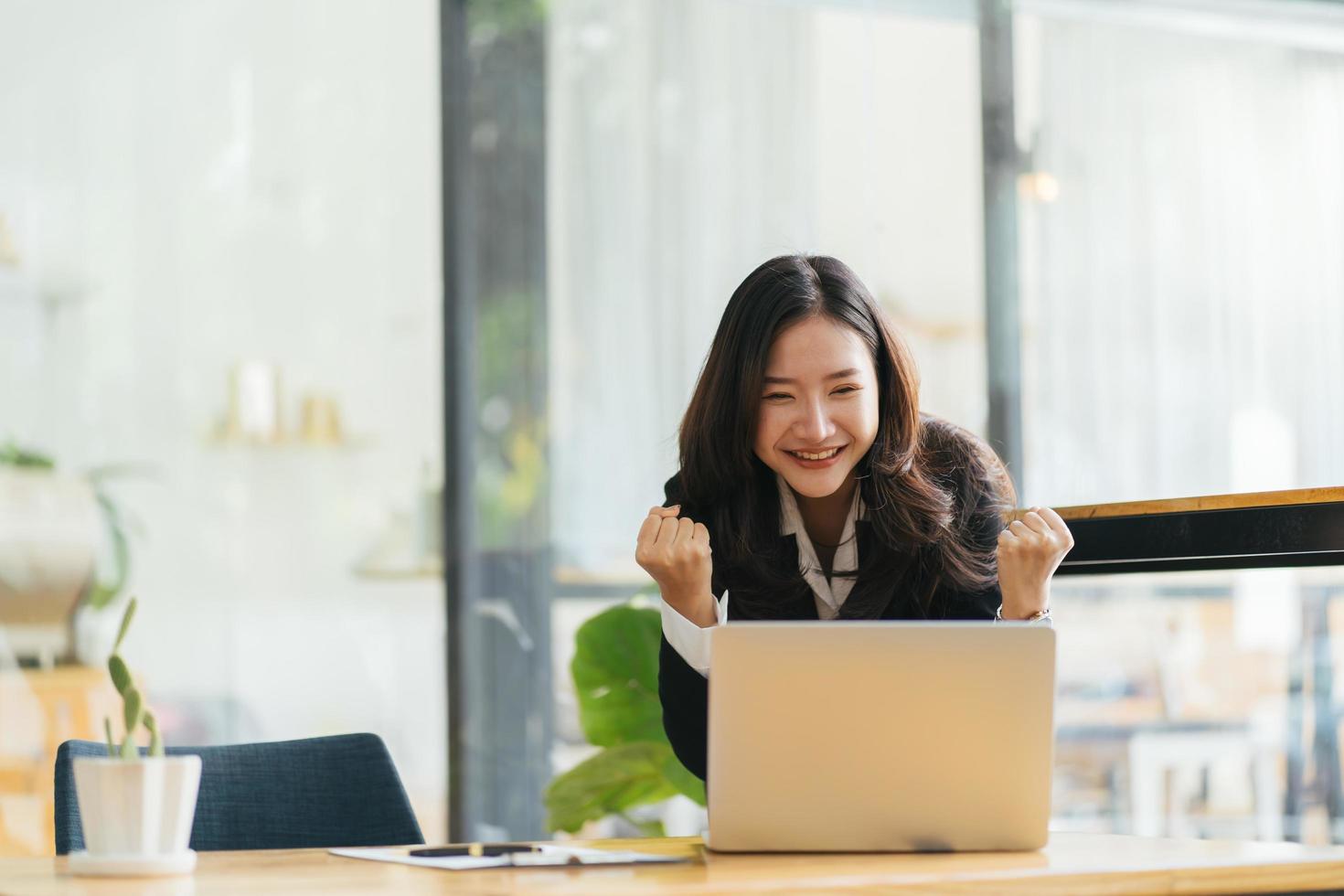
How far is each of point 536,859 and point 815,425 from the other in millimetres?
752

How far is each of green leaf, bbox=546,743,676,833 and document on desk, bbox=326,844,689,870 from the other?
5.01 ft

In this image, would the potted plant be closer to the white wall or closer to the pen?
the pen

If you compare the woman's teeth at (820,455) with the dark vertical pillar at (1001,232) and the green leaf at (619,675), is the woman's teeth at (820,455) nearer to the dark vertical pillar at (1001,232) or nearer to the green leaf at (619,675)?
the green leaf at (619,675)

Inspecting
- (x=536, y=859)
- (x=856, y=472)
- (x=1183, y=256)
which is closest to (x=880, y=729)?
(x=536, y=859)

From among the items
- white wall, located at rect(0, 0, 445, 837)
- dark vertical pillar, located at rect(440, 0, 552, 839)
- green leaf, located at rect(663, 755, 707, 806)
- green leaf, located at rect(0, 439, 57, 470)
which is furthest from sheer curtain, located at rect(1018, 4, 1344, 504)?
green leaf, located at rect(0, 439, 57, 470)

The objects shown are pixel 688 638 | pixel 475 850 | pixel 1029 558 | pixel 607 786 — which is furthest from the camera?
pixel 607 786

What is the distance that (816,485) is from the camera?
2035 millimetres

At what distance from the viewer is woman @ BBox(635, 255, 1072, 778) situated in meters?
2.03

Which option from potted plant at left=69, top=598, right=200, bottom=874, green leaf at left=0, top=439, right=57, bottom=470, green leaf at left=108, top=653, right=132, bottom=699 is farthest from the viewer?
green leaf at left=0, top=439, right=57, bottom=470

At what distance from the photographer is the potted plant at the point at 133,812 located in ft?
4.42

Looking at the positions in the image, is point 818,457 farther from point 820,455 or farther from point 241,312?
point 241,312

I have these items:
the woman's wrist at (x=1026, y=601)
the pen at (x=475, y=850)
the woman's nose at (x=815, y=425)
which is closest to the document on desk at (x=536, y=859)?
the pen at (x=475, y=850)

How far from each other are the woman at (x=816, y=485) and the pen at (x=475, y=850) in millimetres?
399

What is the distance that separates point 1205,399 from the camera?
150 inches
